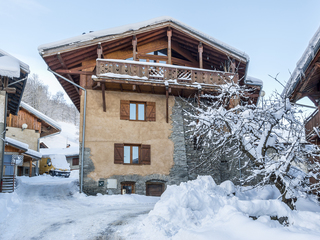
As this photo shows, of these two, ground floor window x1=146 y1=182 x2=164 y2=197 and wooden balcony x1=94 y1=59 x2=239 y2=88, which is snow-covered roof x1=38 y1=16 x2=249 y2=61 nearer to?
wooden balcony x1=94 y1=59 x2=239 y2=88

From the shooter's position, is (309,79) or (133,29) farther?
(133,29)

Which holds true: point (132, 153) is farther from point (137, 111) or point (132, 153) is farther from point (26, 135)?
point (26, 135)

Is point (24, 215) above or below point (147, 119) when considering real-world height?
below

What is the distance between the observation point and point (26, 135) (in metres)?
27.4

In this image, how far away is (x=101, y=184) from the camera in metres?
14.7

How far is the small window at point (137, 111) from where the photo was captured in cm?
1608

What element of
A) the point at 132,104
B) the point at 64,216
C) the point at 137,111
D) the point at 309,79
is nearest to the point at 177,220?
the point at 64,216

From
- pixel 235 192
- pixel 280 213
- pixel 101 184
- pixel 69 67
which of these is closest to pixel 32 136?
pixel 69 67

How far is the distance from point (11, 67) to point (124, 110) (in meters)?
5.53

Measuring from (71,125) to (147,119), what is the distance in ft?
226

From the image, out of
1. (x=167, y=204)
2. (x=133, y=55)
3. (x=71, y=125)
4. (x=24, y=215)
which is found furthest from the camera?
(x=71, y=125)

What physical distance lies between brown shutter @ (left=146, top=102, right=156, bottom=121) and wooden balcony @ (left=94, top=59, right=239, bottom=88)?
1520 millimetres

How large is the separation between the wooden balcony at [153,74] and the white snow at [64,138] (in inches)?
1910

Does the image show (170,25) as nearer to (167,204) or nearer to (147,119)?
(147,119)
